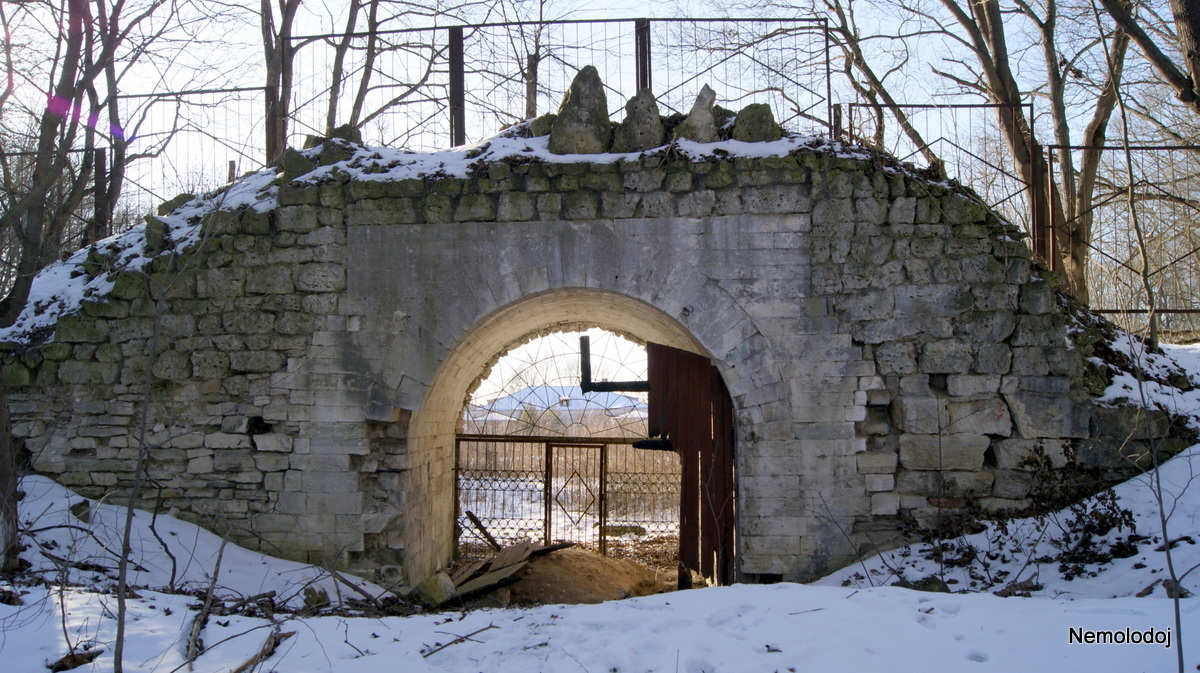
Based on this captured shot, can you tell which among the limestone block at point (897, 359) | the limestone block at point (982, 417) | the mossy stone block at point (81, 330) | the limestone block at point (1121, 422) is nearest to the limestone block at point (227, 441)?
the mossy stone block at point (81, 330)

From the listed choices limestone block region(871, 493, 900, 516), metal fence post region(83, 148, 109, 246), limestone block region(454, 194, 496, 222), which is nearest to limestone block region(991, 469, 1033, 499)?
limestone block region(871, 493, 900, 516)

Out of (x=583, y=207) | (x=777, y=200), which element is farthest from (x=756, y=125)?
(x=583, y=207)

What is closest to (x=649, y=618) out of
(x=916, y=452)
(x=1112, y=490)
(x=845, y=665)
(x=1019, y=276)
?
(x=845, y=665)

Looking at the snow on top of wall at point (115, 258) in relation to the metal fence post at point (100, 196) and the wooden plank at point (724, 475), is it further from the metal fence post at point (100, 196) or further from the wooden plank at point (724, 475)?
the wooden plank at point (724, 475)

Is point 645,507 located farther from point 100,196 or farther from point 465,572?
point 100,196

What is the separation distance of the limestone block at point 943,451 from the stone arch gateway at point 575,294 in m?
0.02

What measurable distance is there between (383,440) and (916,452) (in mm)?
4225

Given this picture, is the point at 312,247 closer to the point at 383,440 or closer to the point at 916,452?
the point at 383,440

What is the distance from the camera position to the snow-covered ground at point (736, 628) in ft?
11.8

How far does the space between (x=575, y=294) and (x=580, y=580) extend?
10.9 ft

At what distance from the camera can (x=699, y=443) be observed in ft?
22.2

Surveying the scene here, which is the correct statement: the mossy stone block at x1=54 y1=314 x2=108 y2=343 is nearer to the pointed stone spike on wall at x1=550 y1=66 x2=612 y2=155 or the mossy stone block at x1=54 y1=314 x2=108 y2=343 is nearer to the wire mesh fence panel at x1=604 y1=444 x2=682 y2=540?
the pointed stone spike on wall at x1=550 y1=66 x2=612 y2=155

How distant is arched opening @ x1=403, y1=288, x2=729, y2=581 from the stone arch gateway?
15 centimetres

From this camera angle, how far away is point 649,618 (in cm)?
426
